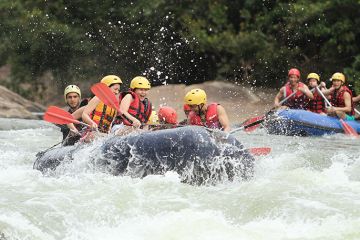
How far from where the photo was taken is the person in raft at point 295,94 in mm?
14456

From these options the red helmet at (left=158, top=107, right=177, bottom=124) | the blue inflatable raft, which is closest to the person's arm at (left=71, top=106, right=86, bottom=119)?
the red helmet at (left=158, top=107, right=177, bottom=124)

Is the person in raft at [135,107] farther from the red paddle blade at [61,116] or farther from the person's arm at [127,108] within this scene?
the red paddle blade at [61,116]

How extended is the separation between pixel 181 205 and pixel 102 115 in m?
2.70

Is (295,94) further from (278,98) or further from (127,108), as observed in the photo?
(127,108)

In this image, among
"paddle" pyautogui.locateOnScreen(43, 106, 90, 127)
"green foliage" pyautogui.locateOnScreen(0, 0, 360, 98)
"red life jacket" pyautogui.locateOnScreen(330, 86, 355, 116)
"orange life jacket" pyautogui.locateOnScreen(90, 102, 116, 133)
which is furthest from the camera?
"green foliage" pyautogui.locateOnScreen(0, 0, 360, 98)

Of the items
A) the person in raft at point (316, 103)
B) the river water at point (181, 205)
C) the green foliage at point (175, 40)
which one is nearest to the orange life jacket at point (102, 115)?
the river water at point (181, 205)

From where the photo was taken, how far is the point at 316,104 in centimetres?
1465

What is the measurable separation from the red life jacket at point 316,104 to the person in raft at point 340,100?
0.15 meters

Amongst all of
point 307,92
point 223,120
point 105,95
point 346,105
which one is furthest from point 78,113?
point 346,105

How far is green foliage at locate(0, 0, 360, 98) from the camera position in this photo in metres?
18.2

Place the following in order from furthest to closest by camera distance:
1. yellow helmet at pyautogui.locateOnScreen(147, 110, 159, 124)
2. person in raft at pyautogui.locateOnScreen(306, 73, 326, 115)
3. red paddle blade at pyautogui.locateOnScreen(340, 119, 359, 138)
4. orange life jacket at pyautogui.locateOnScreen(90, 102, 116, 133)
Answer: person in raft at pyautogui.locateOnScreen(306, 73, 326, 115) → red paddle blade at pyautogui.locateOnScreen(340, 119, 359, 138) → yellow helmet at pyautogui.locateOnScreen(147, 110, 159, 124) → orange life jacket at pyautogui.locateOnScreen(90, 102, 116, 133)

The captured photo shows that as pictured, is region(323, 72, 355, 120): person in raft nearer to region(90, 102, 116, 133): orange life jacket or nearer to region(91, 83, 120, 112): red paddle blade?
region(90, 102, 116, 133): orange life jacket

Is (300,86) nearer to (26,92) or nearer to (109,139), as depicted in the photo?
(109,139)

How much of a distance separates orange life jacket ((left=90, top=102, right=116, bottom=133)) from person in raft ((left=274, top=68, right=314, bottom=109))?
5531mm
